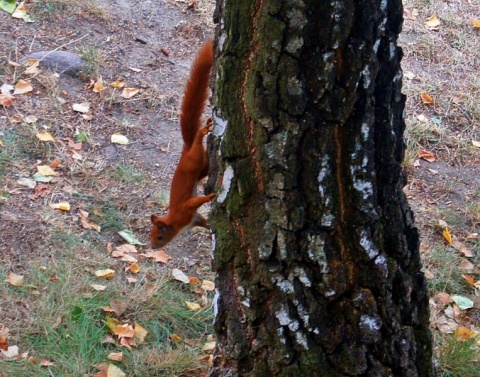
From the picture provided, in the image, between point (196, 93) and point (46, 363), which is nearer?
point (46, 363)

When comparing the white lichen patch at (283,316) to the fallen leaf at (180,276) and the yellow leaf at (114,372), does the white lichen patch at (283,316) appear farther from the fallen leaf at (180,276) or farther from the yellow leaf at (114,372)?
the fallen leaf at (180,276)

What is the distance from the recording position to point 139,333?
2854mm

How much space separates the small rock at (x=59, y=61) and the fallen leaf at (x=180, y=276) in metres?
1.64

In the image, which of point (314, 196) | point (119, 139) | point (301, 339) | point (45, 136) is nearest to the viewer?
point (314, 196)

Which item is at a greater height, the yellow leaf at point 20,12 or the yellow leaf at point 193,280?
the yellow leaf at point 20,12

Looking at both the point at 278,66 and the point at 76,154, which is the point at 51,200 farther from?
the point at 278,66

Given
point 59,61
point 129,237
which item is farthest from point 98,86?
point 129,237

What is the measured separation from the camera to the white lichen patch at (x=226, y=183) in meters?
1.87

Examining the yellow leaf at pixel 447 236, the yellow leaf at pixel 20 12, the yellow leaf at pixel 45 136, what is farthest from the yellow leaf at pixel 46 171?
the yellow leaf at pixel 447 236

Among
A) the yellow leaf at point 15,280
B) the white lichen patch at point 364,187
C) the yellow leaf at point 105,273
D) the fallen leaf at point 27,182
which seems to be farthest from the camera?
the fallen leaf at point 27,182

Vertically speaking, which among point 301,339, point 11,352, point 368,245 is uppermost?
point 368,245

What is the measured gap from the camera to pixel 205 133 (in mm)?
2891

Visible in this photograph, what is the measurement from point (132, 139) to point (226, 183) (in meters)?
2.28

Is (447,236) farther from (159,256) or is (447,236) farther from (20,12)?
(20,12)
